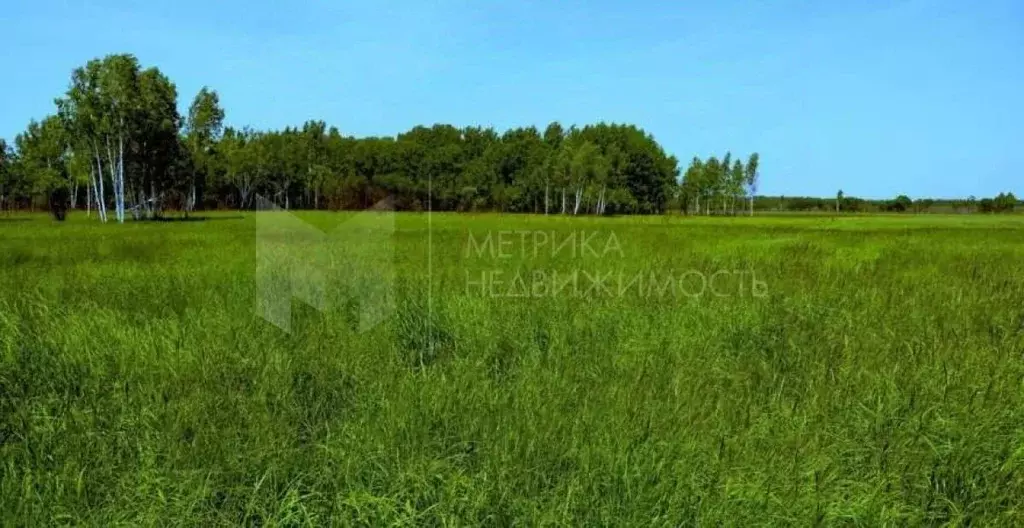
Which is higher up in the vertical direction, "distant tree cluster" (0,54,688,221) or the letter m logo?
"distant tree cluster" (0,54,688,221)

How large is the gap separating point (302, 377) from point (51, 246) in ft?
49.3

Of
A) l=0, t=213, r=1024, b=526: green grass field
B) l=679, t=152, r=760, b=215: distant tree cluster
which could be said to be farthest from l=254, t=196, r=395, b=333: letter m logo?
l=679, t=152, r=760, b=215: distant tree cluster

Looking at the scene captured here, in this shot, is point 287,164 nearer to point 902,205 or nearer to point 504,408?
point 504,408

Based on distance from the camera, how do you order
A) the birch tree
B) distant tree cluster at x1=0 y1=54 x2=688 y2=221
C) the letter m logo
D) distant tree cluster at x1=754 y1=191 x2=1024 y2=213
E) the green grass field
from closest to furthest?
the green grass field → the letter m logo → distant tree cluster at x1=0 y1=54 x2=688 y2=221 → the birch tree → distant tree cluster at x1=754 y1=191 x2=1024 y2=213

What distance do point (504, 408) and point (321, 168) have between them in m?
82.1

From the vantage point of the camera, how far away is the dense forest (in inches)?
1592

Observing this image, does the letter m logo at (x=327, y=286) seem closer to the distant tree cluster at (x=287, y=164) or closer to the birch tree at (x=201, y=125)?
the distant tree cluster at (x=287, y=164)

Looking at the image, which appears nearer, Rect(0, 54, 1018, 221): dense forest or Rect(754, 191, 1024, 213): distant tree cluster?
Rect(0, 54, 1018, 221): dense forest

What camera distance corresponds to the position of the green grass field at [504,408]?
305cm

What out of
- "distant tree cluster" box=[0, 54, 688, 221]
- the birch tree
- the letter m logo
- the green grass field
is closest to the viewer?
the green grass field

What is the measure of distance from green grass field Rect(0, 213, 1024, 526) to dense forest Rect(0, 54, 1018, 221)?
1559 inches

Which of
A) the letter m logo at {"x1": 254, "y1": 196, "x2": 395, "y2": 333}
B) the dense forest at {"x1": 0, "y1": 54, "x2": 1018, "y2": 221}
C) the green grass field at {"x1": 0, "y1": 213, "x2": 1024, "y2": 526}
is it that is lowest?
the green grass field at {"x1": 0, "y1": 213, "x2": 1024, "y2": 526}

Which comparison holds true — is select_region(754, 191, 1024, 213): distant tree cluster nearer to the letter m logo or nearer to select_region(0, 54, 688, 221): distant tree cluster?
select_region(0, 54, 688, 221): distant tree cluster

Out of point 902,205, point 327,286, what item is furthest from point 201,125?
point 902,205
